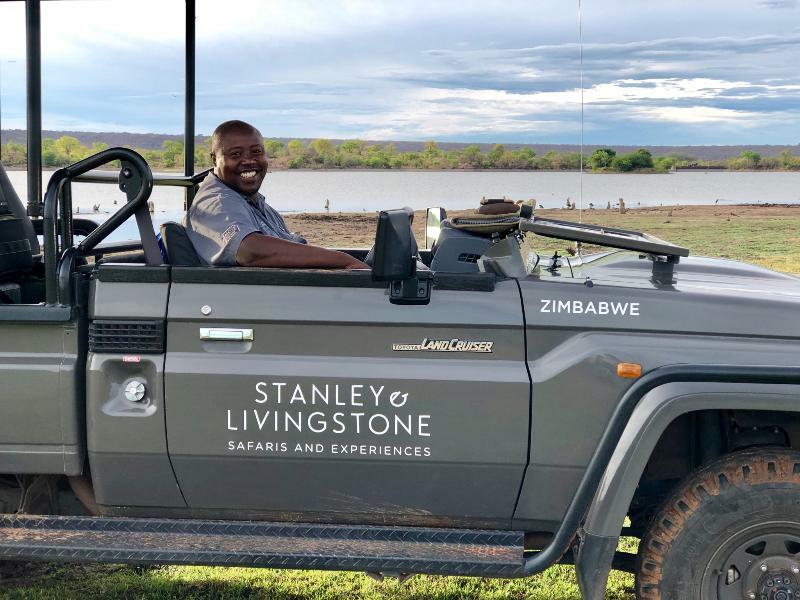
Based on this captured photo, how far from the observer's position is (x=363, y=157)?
15.7ft

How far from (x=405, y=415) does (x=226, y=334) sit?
0.65m

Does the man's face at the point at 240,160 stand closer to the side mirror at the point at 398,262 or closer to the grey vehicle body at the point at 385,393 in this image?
the grey vehicle body at the point at 385,393

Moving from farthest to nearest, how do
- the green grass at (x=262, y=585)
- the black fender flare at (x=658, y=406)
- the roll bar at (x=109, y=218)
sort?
the green grass at (x=262, y=585) < the roll bar at (x=109, y=218) < the black fender flare at (x=658, y=406)

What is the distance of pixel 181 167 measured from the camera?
471 cm

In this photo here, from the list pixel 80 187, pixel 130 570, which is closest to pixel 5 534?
pixel 130 570

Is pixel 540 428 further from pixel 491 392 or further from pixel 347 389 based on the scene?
pixel 347 389

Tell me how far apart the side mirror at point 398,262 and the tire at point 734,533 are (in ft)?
3.57

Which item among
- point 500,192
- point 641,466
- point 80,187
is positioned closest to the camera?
point 641,466

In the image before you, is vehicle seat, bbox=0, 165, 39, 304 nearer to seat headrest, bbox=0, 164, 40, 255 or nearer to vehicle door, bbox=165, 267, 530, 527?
seat headrest, bbox=0, 164, 40, 255

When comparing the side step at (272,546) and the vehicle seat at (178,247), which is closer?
the side step at (272,546)

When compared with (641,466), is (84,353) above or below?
above

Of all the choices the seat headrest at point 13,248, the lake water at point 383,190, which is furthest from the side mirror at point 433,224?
the seat headrest at point 13,248

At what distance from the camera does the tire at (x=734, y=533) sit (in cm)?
297

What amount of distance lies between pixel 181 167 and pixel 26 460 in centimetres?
195
